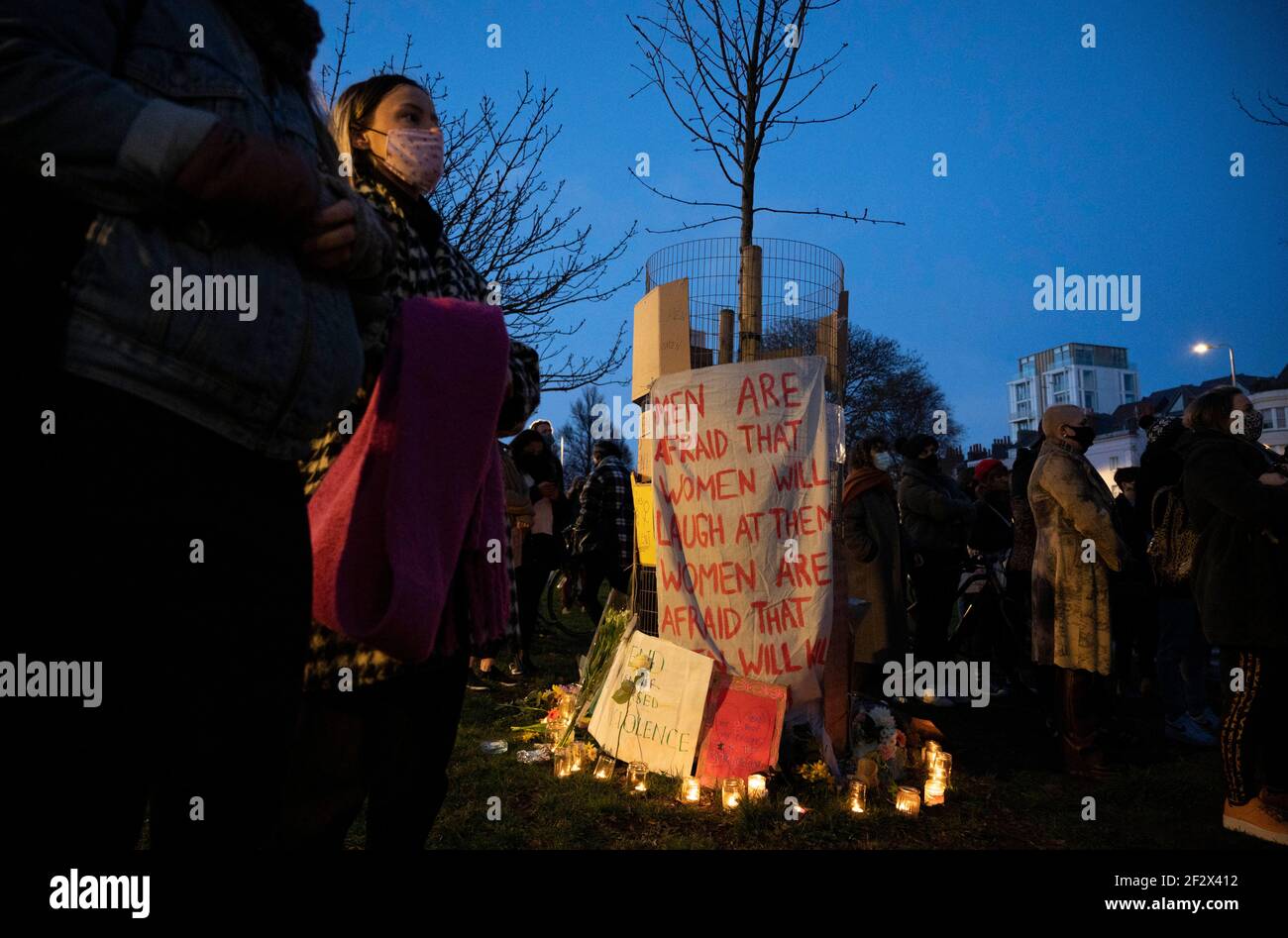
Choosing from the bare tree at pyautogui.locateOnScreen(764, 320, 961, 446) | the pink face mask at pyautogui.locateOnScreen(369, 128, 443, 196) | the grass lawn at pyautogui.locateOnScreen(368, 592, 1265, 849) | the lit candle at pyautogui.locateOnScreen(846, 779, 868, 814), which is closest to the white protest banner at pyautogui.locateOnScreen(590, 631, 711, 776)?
the grass lawn at pyautogui.locateOnScreen(368, 592, 1265, 849)

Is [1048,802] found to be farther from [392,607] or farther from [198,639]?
[198,639]

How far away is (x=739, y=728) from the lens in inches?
172

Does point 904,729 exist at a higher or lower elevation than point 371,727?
lower

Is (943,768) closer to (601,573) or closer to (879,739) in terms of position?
(879,739)

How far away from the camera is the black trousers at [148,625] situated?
97 centimetres

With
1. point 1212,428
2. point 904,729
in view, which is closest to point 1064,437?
point 1212,428

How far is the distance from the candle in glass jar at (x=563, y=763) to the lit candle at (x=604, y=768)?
0.58ft

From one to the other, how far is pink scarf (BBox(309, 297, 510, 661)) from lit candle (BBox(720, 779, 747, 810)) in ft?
9.84

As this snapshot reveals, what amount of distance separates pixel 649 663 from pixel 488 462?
311 cm

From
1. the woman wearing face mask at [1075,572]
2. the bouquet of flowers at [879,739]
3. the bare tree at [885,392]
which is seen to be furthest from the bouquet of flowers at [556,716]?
the bare tree at [885,392]

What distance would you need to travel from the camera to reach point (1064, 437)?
5.25m

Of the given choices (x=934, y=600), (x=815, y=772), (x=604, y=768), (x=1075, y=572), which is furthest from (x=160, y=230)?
(x=934, y=600)

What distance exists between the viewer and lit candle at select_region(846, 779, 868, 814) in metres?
4.14

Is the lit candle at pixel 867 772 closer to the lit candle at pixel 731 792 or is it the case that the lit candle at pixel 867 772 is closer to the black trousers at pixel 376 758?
the lit candle at pixel 731 792
